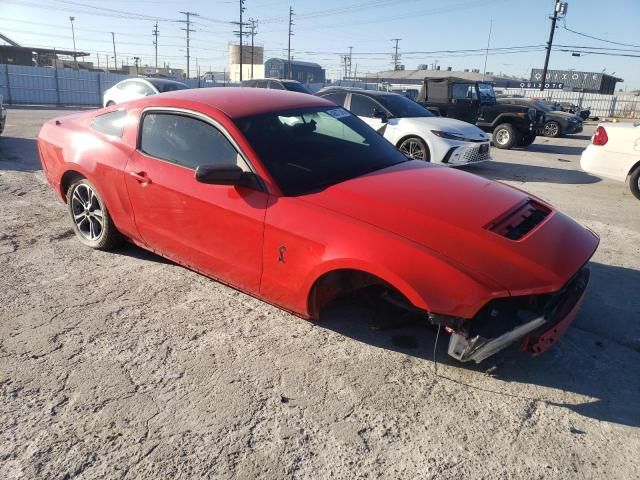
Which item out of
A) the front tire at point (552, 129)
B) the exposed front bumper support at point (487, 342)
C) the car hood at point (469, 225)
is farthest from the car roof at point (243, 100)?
the front tire at point (552, 129)

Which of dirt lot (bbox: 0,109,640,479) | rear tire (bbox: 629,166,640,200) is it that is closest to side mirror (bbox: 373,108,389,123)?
rear tire (bbox: 629,166,640,200)

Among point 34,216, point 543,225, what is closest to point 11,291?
point 34,216

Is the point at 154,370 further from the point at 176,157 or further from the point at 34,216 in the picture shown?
the point at 34,216

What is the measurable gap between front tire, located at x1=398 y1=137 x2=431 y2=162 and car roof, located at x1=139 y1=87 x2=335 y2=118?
188 inches

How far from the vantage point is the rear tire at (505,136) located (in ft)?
43.3

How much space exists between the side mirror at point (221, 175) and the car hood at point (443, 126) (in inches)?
246

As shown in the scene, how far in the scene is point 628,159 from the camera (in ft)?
24.2

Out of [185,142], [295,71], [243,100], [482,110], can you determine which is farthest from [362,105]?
[295,71]

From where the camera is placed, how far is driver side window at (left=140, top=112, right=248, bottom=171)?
3.35m

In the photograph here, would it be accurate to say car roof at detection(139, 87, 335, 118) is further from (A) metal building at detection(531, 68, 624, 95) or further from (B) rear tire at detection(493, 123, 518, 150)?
(A) metal building at detection(531, 68, 624, 95)

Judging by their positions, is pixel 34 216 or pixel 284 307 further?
pixel 34 216

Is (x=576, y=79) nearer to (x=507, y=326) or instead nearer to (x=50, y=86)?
(x=50, y=86)

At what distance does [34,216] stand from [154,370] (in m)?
3.56

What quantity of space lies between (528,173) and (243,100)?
7547 mm
